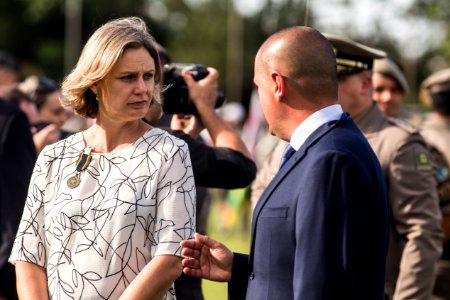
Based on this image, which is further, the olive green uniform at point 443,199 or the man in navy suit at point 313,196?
the olive green uniform at point 443,199

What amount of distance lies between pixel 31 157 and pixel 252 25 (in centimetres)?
6546

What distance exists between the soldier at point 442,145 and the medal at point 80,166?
125 inches

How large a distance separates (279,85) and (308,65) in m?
0.13

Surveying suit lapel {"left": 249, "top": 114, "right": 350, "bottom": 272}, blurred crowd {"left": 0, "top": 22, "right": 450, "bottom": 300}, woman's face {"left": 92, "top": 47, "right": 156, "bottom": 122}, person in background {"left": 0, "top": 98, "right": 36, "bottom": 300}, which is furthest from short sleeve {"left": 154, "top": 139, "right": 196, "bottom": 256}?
person in background {"left": 0, "top": 98, "right": 36, "bottom": 300}

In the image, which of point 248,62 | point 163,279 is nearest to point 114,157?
point 163,279

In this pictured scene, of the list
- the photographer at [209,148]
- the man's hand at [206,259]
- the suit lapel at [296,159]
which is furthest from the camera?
the photographer at [209,148]

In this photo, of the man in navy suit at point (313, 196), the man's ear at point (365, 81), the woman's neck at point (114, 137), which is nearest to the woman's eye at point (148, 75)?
the woman's neck at point (114, 137)

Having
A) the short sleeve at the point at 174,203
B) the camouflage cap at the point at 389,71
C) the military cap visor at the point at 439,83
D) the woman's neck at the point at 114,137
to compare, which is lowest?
the short sleeve at the point at 174,203

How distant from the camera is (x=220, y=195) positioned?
2039 centimetres

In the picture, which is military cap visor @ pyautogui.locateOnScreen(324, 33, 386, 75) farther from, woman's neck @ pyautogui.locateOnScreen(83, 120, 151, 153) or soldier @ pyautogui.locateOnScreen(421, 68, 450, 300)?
woman's neck @ pyautogui.locateOnScreen(83, 120, 151, 153)

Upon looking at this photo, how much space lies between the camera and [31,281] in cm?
389

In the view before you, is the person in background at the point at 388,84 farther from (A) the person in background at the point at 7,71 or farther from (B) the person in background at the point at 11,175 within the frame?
(A) the person in background at the point at 7,71

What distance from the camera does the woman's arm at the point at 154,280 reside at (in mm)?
3690

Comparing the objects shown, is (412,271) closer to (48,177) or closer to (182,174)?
(182,174)
